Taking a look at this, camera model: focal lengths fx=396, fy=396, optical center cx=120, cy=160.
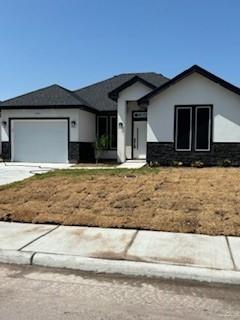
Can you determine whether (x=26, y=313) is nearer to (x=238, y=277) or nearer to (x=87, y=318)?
(x=87, y=318)

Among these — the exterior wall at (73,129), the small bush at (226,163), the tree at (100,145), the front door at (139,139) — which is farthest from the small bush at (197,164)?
the exterior wall at (73,129)

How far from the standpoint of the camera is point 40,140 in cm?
2281

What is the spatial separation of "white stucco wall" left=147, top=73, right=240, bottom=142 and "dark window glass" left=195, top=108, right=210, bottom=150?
1.07ft

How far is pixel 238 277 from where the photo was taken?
5316 mm

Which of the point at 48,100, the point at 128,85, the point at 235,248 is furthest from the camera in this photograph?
the point at 48,100

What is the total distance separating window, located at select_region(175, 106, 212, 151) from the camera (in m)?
18.5

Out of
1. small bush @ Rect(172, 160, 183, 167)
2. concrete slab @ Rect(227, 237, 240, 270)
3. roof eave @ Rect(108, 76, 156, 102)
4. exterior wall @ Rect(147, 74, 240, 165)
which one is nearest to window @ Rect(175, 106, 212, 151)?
exterior wall @ Rect(147, 74, 240, 165)

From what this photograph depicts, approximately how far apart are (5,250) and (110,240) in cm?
182

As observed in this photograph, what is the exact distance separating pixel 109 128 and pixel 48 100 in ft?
13.4

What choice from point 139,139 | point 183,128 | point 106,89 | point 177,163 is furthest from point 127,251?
point 106,89

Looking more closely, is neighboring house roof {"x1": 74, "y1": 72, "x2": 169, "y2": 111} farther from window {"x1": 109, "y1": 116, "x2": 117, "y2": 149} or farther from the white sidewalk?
the white sidewalk

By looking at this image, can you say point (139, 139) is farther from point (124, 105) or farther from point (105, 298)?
point (105, 298)

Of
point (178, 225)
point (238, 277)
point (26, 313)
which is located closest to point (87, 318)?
point (26, 313)

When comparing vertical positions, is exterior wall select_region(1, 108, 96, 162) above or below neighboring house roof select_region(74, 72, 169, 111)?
below
